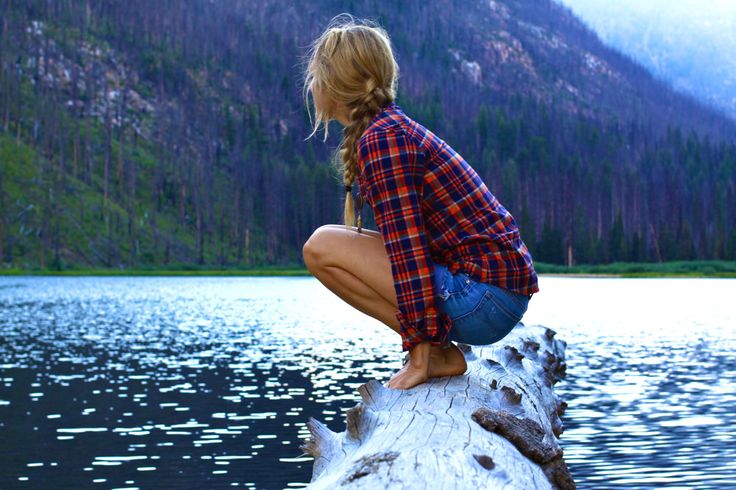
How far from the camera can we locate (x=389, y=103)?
5957 mm

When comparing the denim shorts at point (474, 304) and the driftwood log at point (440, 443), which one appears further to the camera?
the denim shorts at point (474, 304)

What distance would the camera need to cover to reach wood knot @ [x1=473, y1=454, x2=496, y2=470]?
4277 mm

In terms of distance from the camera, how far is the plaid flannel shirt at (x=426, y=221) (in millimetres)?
5668

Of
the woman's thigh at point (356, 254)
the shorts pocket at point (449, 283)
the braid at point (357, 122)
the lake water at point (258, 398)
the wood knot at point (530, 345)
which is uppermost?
the braid at point (357, 122)

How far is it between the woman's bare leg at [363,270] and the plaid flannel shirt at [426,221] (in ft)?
0.77

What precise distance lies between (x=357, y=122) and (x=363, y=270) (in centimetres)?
93

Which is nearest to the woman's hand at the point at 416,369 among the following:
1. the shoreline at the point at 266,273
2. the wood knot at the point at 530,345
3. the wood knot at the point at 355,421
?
the wood knot at the point at 355,421

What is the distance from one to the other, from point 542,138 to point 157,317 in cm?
13504

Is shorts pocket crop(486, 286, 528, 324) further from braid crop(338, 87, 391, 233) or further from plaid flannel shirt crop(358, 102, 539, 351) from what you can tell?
braid crop(338, 87, 391, 233)

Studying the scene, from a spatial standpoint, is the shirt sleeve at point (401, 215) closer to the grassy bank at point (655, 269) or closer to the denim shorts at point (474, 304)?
the denim shorts at point (474, 304)

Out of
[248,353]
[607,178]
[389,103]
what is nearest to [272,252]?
[607,178]

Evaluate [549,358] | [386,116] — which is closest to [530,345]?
[549,358]

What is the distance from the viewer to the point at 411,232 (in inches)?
223

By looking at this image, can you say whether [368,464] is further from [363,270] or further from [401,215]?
[363,270]
